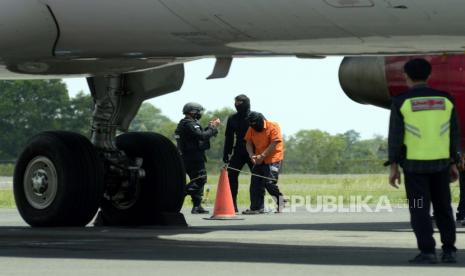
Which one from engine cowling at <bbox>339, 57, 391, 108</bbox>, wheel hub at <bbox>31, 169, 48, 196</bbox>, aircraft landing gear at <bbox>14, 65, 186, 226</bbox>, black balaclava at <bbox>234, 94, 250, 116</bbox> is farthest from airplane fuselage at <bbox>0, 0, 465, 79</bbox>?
black balaclava at <bbox>234, 94, 250, 116</bbox>

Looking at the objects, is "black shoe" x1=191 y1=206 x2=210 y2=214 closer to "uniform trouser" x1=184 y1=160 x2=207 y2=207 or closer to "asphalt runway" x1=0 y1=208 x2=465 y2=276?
"uniform trouser" x1=184 y1=160 x2=207 y2=207

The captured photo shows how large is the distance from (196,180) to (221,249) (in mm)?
7923

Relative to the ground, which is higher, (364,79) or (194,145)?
(364,79)

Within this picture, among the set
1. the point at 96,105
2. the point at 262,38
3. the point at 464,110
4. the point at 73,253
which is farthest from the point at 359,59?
the point at 73,253

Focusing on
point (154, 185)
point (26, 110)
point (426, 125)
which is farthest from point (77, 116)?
point (426, 125)

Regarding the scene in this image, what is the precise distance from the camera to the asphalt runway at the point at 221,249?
9680mm

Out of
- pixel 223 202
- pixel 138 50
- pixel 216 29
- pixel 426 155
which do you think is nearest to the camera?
pixel 426 155

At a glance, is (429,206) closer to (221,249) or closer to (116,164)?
(221,249)

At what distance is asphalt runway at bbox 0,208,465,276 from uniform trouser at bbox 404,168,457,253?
213mm

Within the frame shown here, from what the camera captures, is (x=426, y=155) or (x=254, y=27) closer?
(x=426, y=155)

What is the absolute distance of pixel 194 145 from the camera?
1966 cm

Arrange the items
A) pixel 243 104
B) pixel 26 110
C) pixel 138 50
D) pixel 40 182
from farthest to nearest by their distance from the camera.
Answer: pixel 26 110 < pixel 243 104 < pixel 40 182 < pixel 138 50

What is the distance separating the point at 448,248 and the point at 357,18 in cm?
181

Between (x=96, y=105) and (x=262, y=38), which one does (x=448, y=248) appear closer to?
(x=262, y=38)
